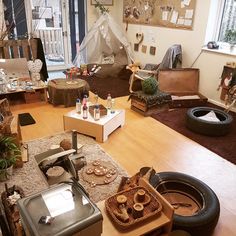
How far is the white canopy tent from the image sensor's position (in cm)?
538

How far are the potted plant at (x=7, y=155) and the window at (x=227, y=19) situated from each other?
3511 mm

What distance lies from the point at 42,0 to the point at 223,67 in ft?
13.2

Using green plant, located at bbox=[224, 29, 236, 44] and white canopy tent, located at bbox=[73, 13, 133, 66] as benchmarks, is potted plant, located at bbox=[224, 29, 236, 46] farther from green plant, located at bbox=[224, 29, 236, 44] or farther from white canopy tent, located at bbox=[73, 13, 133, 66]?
white canopy tent, located at bbox=[73, 13, 133, 66]

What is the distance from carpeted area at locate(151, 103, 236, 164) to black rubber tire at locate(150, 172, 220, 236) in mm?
893

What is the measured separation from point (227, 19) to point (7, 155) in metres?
3.72

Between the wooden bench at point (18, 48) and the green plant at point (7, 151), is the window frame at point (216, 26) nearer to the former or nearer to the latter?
the wooden bench at point (18, 48)

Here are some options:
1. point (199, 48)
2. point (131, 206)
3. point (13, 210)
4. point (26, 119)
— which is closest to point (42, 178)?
point (13, 210)

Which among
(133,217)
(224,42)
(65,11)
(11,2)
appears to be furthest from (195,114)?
(11,2)

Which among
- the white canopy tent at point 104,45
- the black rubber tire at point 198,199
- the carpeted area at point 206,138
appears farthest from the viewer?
the white canopy tent at point 104,45

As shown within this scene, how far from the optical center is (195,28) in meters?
4.11

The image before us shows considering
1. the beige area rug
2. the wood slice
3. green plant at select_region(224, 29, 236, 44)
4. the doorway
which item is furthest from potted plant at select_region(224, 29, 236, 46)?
the doorway

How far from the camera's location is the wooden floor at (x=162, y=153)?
2154mm

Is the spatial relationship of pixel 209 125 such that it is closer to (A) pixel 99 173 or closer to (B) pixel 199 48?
(A) pixel 99 173

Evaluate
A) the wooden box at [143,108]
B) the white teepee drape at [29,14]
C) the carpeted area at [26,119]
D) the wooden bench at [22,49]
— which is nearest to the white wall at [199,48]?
the wooden box at [143,108]
